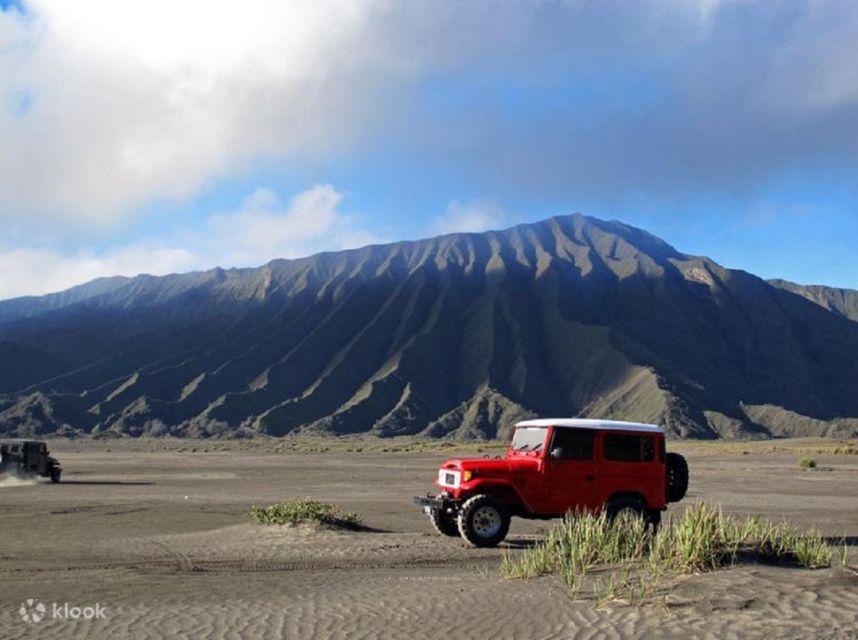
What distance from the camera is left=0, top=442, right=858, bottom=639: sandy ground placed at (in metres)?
8.25

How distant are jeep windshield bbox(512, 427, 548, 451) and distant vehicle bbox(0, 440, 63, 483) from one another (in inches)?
937

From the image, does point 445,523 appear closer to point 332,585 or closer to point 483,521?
point 483,521

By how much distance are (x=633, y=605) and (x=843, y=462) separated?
165 feet

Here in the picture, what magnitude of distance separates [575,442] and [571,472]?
21.3 inches

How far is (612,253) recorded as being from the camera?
192m

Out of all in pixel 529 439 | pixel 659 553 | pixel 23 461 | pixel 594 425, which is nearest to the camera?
pixel 659 553

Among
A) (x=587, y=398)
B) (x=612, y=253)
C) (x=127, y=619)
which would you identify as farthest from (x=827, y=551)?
(x=612, y=253)

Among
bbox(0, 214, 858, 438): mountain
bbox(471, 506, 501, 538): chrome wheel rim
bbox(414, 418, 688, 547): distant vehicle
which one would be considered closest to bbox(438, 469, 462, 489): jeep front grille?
bbox(414, 418, 688, 547): distant vehicle

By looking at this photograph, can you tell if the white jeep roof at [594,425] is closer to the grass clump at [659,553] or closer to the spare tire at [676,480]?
the spare tire at [676,480]

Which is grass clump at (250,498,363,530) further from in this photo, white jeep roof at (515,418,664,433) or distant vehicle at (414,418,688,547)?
white jeep roof at (515,418,664,433)

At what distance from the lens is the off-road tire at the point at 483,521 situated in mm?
14516

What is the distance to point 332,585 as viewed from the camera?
36.2 ft

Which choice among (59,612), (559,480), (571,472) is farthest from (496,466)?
(59,612)

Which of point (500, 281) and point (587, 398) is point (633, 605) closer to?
point (587, 398)
